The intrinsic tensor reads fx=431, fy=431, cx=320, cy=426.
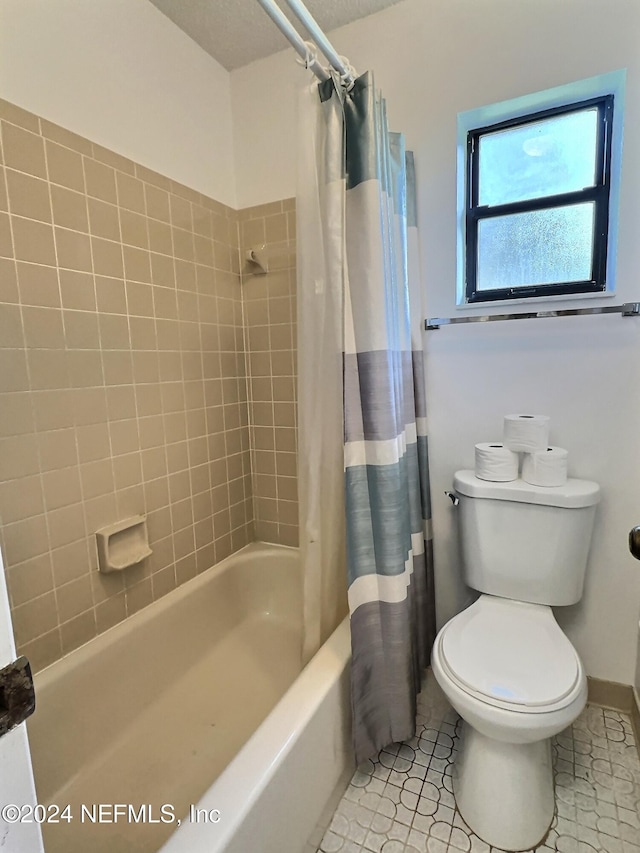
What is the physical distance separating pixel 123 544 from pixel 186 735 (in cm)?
62

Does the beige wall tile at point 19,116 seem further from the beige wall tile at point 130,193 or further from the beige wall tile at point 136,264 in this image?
the beige wall tile at point 136,264

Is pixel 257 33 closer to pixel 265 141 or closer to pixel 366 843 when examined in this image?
pixel 265 141

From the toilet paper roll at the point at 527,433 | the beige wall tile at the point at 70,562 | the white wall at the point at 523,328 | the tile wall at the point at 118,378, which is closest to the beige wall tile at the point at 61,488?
the tile wall at the point at 118,378

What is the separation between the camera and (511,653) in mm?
1167

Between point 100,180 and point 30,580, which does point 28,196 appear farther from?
point 30,580

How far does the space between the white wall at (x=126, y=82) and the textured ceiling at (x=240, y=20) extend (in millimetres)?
48

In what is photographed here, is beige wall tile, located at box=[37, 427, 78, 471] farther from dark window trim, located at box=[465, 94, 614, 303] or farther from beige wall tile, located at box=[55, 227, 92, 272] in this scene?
dark window trim, located at box=[465, 94, 614, 303]

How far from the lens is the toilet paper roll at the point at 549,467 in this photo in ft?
4.39

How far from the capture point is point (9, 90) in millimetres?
1088

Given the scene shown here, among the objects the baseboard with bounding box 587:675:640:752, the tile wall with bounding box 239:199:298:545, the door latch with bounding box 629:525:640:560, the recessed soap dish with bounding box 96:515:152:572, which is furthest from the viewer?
the tile wall with bounding box 239:199:298:545

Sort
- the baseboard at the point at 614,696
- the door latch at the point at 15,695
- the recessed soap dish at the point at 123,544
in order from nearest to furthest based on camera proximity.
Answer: the door latch at the point at 15,695 < the recessed soap dish at the point at 123,544 < the baseboard at the point at 614,696

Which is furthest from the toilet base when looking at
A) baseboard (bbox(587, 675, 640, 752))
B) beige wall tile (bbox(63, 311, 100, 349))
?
beige wall tile (bbox(63, 311, 100, 349))

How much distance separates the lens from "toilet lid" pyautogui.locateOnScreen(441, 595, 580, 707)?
104 centimetres

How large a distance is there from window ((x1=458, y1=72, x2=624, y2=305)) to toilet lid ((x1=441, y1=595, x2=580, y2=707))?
1034 mm
